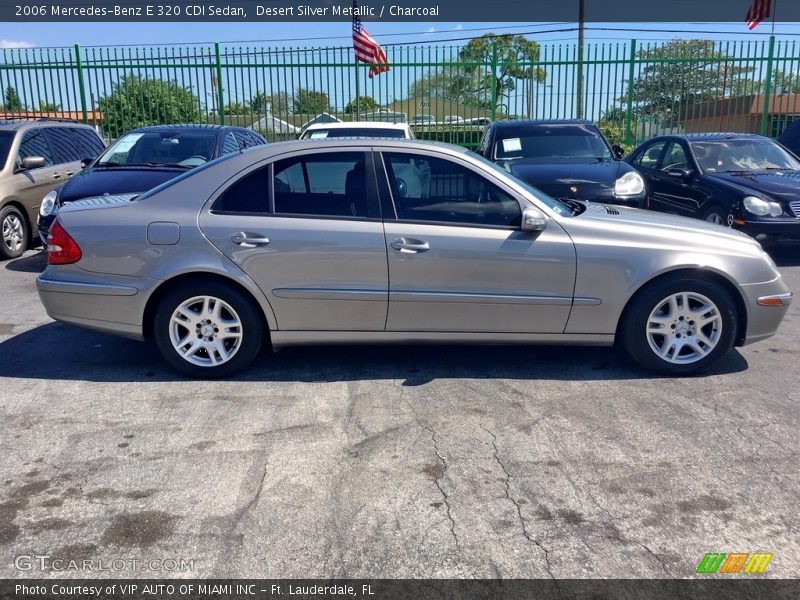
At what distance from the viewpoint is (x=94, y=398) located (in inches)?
186

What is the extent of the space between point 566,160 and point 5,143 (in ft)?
23.6

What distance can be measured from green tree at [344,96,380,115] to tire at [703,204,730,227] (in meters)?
8.93

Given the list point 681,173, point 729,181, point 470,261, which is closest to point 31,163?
point 470,261

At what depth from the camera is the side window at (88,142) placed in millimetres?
11039

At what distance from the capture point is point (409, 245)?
15.6 feet

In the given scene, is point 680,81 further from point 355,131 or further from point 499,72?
point 355,131

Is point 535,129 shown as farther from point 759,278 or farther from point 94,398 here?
point 94,398

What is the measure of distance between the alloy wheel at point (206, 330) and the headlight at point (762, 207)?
6430 mm

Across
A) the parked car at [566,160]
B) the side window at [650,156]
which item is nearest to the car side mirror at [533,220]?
the parked car at [566,160]

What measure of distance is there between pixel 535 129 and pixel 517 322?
592 centimetres

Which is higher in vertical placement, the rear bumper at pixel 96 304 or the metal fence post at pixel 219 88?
the metal fence post at pixel 219 88

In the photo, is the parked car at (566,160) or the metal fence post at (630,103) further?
the metal fence post at (630,103)

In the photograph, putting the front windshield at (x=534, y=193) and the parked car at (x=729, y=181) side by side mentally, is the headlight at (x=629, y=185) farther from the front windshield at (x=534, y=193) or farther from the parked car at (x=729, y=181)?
the front windshield at (x=534, y=193)
